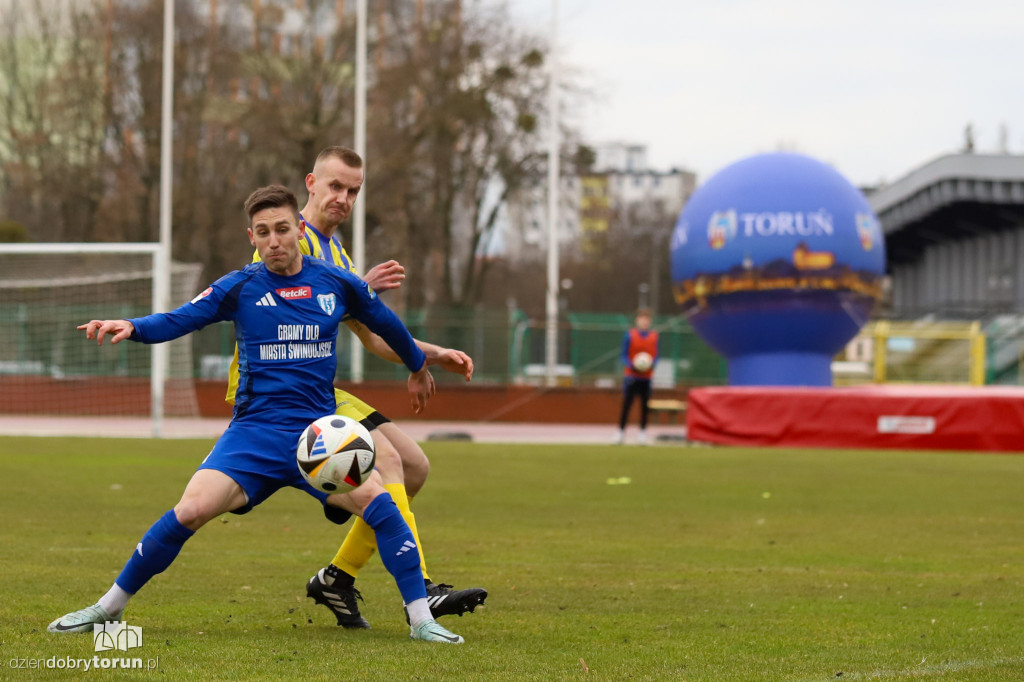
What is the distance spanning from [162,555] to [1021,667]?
3326 millimetres

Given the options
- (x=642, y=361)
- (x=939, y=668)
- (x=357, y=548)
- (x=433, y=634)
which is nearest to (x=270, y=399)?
(x=357, y=548)

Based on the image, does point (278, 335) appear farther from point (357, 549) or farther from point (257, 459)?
point (357, 549)

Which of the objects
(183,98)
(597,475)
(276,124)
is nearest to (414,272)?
(276,124)

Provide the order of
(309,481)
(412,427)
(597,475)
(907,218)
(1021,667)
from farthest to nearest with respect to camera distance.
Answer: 1. (907,218)
2. (412,427)
3. (597,475)
4. (309,481)
5. (1021,667)

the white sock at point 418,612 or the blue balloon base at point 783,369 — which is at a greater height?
the blue balloon base at point 783,369

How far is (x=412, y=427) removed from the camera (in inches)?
Result: 1129

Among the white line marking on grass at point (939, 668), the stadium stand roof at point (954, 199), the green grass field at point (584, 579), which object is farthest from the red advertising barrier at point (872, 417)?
the stadium stand roof at point (954, 199)

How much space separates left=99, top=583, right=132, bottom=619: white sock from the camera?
16.9ft

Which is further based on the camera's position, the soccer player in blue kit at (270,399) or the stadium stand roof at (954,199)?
the stadium stand roof at (954,199)

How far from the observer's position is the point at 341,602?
18.6ft

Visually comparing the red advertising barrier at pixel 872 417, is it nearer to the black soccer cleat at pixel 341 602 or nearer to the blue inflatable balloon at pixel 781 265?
the blue inflatable balloon at pixel 781 265

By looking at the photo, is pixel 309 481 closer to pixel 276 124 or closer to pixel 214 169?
pixel 276 124

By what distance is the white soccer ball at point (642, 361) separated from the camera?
21.5m

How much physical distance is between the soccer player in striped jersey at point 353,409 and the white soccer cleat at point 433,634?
31cm
